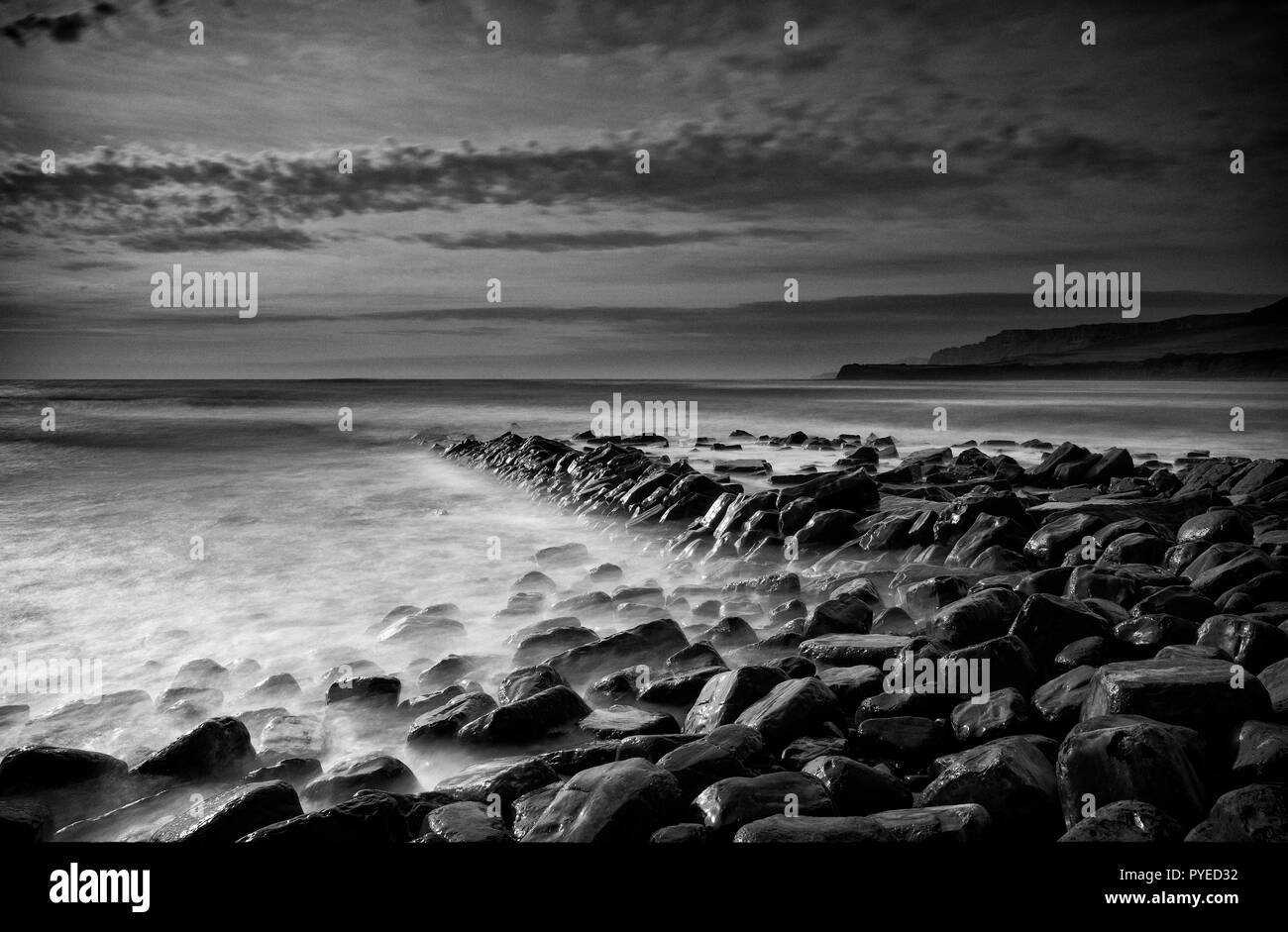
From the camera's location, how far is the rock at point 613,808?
10.0 feet

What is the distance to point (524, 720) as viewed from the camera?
4246 millimetres

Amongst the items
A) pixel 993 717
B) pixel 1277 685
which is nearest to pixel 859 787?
pixel 993 717

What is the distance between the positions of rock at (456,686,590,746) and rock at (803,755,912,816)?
1528 mm

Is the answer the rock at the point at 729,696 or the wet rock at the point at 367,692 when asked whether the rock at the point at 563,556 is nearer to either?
the wet rock at the point at 367,692

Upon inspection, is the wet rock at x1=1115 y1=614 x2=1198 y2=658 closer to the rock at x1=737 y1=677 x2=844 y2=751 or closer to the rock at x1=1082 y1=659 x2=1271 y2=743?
the rock at x1=1082 y1=659 x2=1271 y2=743

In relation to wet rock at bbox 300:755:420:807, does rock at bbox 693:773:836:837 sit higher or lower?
higher

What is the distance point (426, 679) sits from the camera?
538 centimetres

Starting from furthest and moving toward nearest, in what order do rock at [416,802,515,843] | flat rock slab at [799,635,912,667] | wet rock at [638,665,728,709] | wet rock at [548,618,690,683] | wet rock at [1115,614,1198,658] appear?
wet rock at [548,618,690,683] → flat rock slab at [799,635,912,667] → wet rock at [638,665,728,709] → wet rock at [1115,614,1198,658] → rock at [416,802,515,843]

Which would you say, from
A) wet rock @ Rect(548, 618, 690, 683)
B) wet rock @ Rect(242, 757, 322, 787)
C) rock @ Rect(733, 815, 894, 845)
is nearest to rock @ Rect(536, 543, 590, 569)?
wet rock @ Rect(548, 618, 690, 683)

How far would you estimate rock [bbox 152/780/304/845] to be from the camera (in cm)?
321

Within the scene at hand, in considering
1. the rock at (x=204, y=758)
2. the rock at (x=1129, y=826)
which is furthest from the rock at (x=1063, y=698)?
the rock at (x=204, y=758)

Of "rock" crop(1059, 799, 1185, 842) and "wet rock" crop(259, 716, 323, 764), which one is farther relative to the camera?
"wet rock" crop(259, 716, 323, 764)
